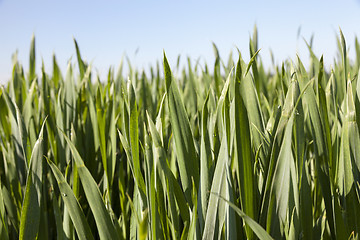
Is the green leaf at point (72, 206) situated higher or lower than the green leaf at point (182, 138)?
lower

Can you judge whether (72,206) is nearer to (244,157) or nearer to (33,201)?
(33,201)

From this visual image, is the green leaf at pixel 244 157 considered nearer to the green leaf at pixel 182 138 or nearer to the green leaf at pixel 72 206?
the green leaf at pixel 182 138

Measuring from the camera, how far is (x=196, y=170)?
0.45 meters

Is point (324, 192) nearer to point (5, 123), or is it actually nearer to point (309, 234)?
point (309, 234)

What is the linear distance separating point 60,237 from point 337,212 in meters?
0.38

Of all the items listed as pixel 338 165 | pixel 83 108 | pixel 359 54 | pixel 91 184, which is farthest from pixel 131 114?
pixel 359 54

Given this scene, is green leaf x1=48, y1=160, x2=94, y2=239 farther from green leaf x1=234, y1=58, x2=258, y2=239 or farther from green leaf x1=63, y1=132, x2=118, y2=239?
green leaf x1=234, y1=58, x2=258, y2=239

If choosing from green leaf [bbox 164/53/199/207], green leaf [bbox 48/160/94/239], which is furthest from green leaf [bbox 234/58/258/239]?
green leaf [bbox 48/160/94/239]

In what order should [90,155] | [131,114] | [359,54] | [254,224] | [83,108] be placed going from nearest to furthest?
[254,224]
[131,114]
[90,155]
[83,108]
[359,54]

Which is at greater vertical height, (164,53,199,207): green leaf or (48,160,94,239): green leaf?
(164,53,199,207): green leaf

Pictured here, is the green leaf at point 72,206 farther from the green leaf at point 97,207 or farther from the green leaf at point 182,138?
the green leaf at point 182,138

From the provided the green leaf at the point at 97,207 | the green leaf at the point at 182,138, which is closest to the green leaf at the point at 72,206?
the green leaf at the point at 97,207

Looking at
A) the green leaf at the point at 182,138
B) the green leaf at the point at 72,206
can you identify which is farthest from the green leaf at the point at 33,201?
the green leaf at the point at 182,138

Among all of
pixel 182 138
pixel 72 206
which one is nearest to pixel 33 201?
pixel 72 206
